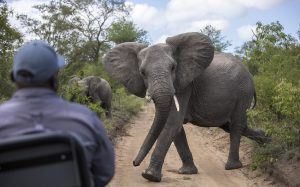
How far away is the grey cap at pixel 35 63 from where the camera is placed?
10.4 ft

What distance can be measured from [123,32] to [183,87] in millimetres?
33868

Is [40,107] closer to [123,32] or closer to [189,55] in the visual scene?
[189,55]

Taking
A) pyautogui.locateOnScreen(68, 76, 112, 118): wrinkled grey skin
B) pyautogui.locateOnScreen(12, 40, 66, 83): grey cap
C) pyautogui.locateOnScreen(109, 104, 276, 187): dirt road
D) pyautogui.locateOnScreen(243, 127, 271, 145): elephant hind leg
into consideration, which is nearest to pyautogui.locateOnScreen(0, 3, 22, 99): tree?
pyautogui.locateOnScreen(109, 104, 276, 187): dirt road

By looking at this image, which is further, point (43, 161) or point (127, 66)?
point (127, 66)

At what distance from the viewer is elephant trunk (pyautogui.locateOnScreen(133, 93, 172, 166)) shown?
9.30 meters

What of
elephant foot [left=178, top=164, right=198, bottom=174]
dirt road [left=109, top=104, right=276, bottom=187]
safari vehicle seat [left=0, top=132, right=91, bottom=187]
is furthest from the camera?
elephant foot [left=178, top=164, right=198, bottom=174]

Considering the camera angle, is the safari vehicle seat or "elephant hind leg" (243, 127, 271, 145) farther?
"elephant hind leg" (243, 127, 271, 145)

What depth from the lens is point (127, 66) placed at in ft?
35.5

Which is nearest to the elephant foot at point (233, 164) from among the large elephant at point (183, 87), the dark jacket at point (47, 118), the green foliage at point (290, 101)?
the large elephant at point (183, 87)

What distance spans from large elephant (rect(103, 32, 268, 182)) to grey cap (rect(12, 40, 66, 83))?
20.0 ft

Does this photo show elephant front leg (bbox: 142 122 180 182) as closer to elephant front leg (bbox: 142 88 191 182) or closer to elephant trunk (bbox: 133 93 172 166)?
elephant front leg (bbox: 142 88 191 182)

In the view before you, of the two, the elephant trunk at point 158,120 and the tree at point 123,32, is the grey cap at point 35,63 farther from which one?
the tree at point 123,32

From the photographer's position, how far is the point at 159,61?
9703 millimetres

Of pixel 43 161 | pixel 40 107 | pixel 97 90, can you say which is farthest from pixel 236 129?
pixel 97 90
